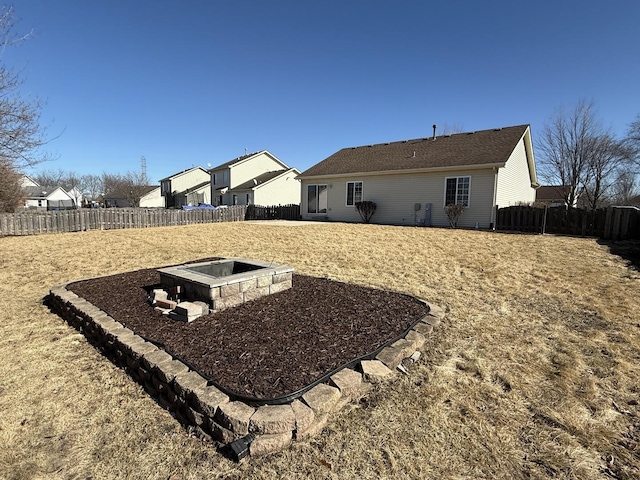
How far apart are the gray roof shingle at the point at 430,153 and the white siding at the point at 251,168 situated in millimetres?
14217

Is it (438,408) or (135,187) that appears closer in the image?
(438,408)

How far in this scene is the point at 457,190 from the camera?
1494 centimetres

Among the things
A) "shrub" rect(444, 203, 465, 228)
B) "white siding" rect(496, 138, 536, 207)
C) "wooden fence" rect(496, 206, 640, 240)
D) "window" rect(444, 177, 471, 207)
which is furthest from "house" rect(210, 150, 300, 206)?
"wooden fence" rect(496, 206, 640, 240)

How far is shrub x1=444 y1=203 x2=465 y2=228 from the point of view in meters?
14.4

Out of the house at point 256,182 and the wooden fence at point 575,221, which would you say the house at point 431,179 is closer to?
the wooden fence at point 575,221

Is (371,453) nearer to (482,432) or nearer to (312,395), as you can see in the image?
(312,395)

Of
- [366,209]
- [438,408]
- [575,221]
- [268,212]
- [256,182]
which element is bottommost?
[438,408]

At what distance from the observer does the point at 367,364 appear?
9.37 ft

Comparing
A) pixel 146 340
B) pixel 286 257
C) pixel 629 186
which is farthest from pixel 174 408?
pixel 629 186

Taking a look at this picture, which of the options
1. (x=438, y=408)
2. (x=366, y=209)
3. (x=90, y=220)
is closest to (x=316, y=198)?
(x=366, y=209)

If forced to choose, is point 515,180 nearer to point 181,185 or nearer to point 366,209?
point 366,209

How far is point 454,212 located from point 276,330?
12.9 m

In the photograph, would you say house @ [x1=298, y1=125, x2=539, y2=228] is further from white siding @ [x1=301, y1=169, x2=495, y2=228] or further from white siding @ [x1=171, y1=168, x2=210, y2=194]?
white siding @ [x1=171, y1=168, x2=210, y2=194]

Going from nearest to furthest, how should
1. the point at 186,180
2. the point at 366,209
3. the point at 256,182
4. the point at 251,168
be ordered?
the point at 366,209
the point at 256,182
the point at 251,168
the point at 186,180
